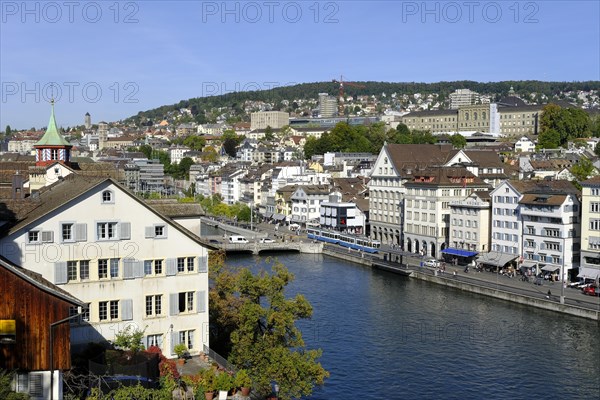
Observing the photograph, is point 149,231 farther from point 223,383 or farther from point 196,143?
point 196,143

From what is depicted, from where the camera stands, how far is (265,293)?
2525cm

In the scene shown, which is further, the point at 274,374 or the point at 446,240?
the point at 446,240

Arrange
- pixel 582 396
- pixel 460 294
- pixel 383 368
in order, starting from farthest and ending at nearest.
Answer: pixel 460 294
pixel 383 368
pixel 582 396

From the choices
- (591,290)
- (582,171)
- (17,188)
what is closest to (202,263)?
(17,188)

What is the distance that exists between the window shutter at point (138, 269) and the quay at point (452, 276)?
146 inches

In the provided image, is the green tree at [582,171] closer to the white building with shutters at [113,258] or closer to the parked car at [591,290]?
the parked car at [591,290]

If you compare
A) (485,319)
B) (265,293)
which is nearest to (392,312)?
(485,319)

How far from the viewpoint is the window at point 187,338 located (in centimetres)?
2403

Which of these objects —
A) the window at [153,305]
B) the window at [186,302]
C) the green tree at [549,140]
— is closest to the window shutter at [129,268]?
the window at [153,305]

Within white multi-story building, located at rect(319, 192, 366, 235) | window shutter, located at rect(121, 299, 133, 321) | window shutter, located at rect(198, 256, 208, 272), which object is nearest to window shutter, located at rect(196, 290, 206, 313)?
window shutter, located at rect(198, 256, 208, 272)

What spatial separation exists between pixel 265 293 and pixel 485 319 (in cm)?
1985

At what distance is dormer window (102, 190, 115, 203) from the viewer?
22.7 m

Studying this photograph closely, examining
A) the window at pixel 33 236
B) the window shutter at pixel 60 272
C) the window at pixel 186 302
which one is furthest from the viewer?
the window at pixel 186 302

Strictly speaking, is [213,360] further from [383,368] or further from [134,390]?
[383,368]
